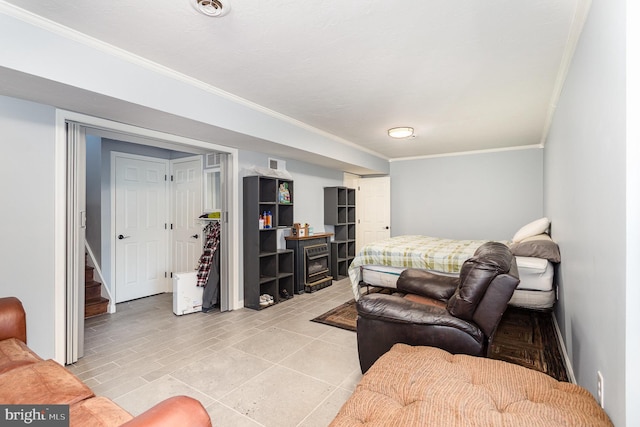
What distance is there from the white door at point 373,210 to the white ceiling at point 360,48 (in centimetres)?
292

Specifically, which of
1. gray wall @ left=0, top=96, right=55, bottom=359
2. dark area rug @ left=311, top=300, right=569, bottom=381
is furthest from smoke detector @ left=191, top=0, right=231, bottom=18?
dark area rug @ left=311, top=300, right=569, bottom=381

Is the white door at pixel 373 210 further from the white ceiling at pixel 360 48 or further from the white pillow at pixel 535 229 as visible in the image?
the white ceiling at pixel 360 48

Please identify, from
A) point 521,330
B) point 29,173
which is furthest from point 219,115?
point 521,330

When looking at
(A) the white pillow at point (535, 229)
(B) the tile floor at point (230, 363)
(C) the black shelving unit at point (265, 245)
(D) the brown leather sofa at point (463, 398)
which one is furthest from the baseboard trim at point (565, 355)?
(C) the black shelving unit at point (265, 245)

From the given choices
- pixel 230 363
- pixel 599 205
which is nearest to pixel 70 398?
pixel 230 363

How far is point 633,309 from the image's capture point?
1092 mm

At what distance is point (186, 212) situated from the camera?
16.3ft

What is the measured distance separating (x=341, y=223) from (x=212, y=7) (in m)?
4.60

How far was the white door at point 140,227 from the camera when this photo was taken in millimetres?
4441

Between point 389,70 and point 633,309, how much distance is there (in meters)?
2.25

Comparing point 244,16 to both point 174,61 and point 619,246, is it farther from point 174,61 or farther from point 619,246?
point 619,246

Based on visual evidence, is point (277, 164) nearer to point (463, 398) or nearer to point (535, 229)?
point (535, 229)

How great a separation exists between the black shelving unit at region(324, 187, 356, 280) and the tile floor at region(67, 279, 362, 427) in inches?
77.4

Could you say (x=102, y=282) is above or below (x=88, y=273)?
below
